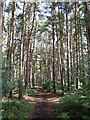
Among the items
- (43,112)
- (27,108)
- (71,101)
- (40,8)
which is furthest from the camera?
(40,8)

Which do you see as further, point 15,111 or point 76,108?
point 15,111

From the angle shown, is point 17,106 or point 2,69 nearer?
point 2,69

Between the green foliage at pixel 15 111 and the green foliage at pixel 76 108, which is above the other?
the green foliage at pixel 76 108

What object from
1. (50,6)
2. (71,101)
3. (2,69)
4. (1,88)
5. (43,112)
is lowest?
(43,112)

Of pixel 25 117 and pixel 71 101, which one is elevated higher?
pixel 71 101

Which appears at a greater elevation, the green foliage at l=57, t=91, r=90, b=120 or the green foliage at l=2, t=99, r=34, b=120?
the green foliage at l=57, t=91, r=90, b=120

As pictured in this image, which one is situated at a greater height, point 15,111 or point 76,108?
point 76,108

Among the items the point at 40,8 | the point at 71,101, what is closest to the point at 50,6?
the point at 40,8

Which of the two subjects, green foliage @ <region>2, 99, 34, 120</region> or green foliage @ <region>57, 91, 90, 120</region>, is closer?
green foliage @ <region>57, 91, 90, 120</region>

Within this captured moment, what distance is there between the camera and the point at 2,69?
8.60 meters

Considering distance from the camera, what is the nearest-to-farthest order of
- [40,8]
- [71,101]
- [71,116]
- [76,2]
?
1. [71,116]
2. [71,101]
3. [76,2]
4. [40,8]

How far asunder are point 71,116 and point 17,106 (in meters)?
3.80

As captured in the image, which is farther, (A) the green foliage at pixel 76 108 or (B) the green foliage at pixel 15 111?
(B) the green foliage at pixel 15 111

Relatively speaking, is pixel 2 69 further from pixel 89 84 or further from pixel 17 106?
pixel 89 84
